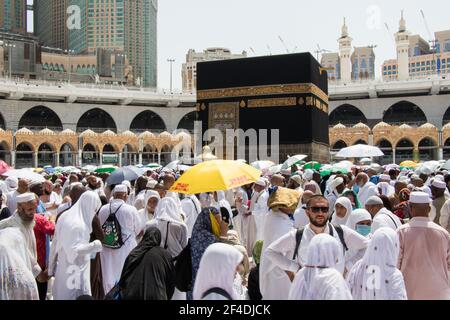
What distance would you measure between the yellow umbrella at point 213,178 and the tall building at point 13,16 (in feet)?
227

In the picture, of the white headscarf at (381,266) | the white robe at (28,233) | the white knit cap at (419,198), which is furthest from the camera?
the white robe at (28,233)

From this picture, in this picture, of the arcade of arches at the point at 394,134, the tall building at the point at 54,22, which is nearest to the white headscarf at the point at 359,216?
the arcade of arches at the point at 394,134

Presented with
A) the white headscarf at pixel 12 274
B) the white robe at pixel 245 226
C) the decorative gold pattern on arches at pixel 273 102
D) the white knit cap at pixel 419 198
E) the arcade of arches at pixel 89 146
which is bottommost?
the white robe at pixel 245 226

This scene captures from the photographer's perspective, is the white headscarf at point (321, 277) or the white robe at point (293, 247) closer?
the white headscarf at point (321, 277)

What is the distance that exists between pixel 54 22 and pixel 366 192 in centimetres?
7572

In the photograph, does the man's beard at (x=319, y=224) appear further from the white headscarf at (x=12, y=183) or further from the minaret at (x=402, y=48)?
the minaret at (x=402, y=48)

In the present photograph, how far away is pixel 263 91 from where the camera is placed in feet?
65.1

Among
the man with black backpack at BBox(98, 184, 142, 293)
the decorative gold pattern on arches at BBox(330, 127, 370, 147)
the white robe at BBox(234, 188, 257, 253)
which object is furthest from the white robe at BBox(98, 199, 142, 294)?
the decorative gold pattern on arches at BBox(330, 127, 370, 147)

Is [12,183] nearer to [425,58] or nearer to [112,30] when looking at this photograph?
[112,30]

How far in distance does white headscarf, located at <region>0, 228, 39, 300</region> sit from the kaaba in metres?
16.5

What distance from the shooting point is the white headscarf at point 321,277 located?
6.66 feet

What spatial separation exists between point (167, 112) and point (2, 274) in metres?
34.0

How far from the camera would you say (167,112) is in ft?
119

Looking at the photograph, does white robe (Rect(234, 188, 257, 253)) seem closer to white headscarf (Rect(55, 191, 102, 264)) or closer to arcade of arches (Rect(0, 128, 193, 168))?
white headscarf (Rect(55, 191, 102, 264))
